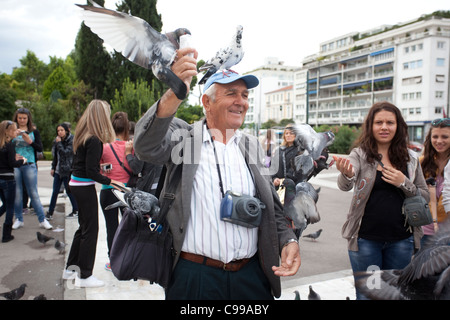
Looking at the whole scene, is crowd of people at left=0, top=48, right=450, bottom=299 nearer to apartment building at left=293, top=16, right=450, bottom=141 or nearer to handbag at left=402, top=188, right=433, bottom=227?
handbag at left=402, top=188, right=433, bottom=227

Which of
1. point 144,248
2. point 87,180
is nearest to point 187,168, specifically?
point 144,248

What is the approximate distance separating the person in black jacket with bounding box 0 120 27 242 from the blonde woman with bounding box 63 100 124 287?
2.34 m

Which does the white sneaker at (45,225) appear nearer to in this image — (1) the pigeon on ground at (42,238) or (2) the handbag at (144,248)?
(1) the pigeon on ground at (42,238)

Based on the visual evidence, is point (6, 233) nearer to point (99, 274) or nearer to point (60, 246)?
point (60, 246)

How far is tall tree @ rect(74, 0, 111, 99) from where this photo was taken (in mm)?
28156

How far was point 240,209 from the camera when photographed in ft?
5.91

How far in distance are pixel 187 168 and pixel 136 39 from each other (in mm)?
711

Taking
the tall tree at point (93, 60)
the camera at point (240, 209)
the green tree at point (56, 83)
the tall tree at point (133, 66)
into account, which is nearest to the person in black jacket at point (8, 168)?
the camera at point (240, 209)

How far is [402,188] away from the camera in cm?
274

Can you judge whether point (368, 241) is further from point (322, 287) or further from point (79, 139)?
point (79, 139)

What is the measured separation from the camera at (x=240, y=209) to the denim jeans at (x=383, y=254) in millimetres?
1442

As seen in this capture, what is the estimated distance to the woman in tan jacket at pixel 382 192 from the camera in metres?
2.79

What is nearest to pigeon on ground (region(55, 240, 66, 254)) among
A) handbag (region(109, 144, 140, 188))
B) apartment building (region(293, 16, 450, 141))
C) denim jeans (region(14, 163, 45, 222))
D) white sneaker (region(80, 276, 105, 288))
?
white sneaker (region(80, 276, 105, 288))
